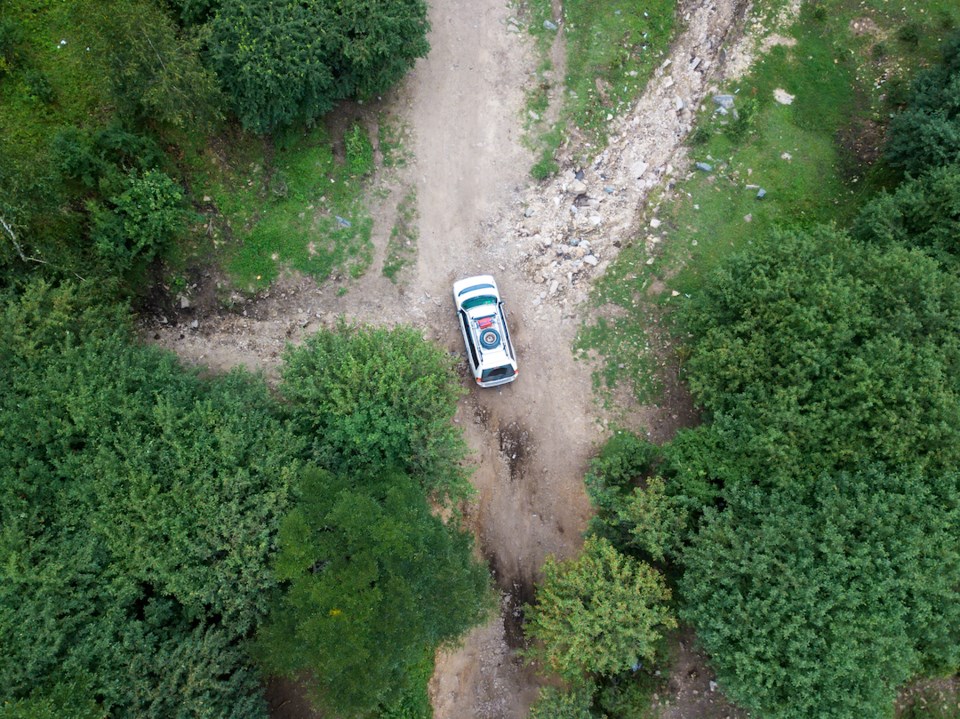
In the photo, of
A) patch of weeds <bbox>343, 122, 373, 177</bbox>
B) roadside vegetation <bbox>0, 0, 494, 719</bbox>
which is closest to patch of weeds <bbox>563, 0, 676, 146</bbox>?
roadside vegetation <bbox>0, 0, 494, 719</bbox>

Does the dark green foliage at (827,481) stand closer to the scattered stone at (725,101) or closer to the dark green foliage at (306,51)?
the scattered stone at (725,101)

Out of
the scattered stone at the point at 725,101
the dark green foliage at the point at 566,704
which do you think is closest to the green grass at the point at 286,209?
the scattered stone at the point at 725,101

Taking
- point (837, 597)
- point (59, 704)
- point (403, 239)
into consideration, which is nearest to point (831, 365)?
point (837, 597)

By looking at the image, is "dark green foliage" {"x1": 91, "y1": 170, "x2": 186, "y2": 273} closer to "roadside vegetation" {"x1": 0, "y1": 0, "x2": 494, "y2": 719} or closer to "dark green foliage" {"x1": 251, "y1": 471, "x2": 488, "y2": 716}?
"roadside vegetation" {"x1": 0, "y1": 0, "x2": 494, "y2": 719}

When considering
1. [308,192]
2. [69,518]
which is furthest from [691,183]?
[69,518]

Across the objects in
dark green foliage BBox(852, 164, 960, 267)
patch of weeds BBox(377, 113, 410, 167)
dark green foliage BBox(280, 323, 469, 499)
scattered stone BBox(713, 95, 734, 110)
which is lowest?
dark green foliage BBox(280, 323, 469, 499)
